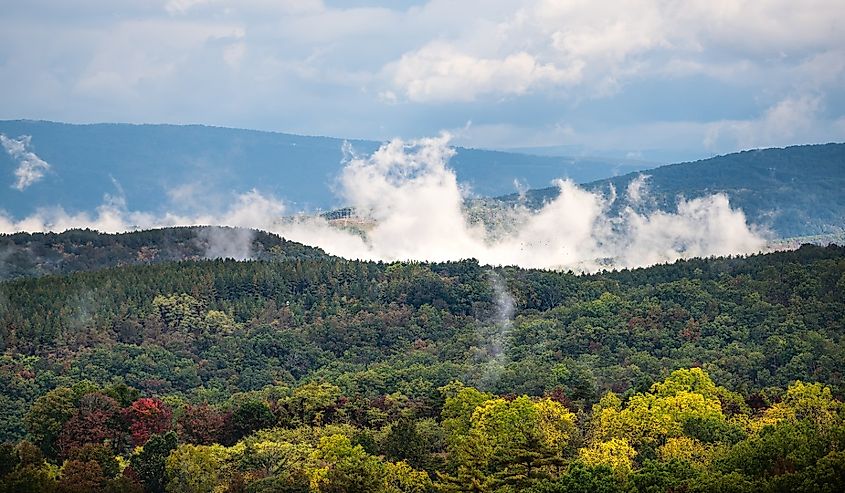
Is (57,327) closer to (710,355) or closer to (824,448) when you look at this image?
(710,355)

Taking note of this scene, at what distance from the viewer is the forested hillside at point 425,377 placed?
6938cm

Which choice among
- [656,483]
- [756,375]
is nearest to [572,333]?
[756,375]

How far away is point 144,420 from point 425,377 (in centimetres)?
3150

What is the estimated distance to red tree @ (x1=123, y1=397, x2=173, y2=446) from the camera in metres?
87.9

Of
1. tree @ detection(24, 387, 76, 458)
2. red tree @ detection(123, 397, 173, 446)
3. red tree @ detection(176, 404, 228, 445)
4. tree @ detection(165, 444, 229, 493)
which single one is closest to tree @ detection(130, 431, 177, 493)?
tree @ detection(165, 444, 229, 493)

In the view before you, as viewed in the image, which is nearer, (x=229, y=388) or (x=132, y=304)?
(x=229, y=388)

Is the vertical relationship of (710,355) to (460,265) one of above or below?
below

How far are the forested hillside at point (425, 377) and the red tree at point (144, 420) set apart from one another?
0.27m

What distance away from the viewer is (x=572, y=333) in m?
139

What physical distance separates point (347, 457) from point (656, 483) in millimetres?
20452

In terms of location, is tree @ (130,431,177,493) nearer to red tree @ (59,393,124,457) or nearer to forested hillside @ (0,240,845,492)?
forested hillside @ (0,240,845,492)

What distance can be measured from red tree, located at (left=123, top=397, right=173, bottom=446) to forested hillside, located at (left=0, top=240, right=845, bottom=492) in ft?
0.88

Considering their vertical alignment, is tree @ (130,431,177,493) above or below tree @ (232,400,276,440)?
below

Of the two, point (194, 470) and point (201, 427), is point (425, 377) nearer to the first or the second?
point (201, 427)
